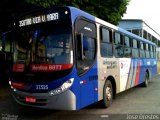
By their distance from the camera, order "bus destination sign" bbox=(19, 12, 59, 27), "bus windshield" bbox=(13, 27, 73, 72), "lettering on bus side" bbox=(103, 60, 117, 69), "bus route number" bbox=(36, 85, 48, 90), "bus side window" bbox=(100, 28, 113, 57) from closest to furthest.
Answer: "bus windshield" bbox=(13, 27, 73, 72), "bus route number" bbox=(36, 85, 48, 90), "bus destination sign" bbox=(19, 12, 59, 27), "bus side window" bbox=(100, 28, 113, 57), "lettering on bus side" bbox=(103, 60, 117, 69)

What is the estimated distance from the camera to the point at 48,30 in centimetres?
746

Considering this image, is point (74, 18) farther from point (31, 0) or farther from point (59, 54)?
point (31, 0)

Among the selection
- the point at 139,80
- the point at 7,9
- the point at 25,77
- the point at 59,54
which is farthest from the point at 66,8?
the point at 139,80

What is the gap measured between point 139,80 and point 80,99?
689cm

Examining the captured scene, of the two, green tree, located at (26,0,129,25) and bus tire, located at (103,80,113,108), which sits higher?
green tree, located at (26,0,129,25)

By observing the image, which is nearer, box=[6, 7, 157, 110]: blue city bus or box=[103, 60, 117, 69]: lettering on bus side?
box=[6, 7, 157, 110]: blue city bus

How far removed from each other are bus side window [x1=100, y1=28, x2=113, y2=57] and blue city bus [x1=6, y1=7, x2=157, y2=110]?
0.03 metres

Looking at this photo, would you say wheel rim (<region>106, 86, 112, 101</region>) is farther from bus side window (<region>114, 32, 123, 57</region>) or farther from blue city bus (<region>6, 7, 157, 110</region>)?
bus side window (<region>114, 32, 123, 57</region>)

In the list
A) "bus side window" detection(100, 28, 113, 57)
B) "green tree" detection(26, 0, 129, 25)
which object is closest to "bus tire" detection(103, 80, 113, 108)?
"bus side window" detection(100, 28, 113, 57)

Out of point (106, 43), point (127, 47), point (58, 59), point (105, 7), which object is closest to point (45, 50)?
point (58, 59)

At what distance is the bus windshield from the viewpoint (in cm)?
720

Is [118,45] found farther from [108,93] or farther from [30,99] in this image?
[30,99]

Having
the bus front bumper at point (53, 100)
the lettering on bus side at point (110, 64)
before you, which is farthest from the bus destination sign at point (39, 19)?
the lettering on bus side at point (110, 64)

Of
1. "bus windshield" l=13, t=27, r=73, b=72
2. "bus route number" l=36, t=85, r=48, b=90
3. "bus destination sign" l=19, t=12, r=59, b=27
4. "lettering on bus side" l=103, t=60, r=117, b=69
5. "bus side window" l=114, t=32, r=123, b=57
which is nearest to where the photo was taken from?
"bus windshield" l=13, t=27, r=73, b=72
